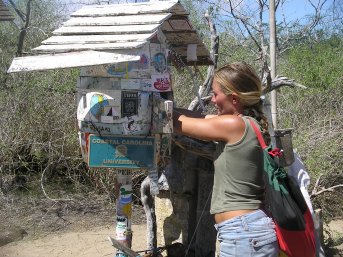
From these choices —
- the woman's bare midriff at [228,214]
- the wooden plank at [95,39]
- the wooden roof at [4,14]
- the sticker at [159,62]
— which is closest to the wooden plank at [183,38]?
the sticker at [159,62]

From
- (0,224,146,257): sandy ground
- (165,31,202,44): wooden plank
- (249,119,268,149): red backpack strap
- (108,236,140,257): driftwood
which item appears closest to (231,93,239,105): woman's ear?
(249,119,268,149): red backpack strap

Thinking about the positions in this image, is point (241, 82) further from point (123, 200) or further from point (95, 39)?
point (123, 200)

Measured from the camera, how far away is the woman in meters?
2.19

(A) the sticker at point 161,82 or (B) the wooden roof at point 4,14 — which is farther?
(B) the wooden roof at point 4,14

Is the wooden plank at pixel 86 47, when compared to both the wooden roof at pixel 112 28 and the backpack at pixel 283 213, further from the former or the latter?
the backpack at pixel 283 213

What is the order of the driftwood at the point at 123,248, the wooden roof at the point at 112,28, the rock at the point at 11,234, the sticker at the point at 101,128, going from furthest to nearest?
the rock at the point at 11,234, the driftwood at the point at 123,248, the sticker at the point at 101,128, the wooden roof at the point at 112,28

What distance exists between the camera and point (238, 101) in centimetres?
229

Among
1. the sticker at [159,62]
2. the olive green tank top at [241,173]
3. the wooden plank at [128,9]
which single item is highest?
the wooden plank at [128,9]

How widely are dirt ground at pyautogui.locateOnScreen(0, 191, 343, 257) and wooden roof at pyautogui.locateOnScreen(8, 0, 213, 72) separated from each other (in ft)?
8.88

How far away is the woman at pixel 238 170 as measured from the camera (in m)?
2.19

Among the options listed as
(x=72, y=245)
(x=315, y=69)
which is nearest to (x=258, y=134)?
(x=72, y=245)

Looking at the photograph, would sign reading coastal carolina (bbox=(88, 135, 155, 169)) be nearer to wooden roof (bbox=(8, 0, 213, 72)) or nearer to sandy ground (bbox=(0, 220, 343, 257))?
wooden roof (bbox=(8, 0, 213, 72))

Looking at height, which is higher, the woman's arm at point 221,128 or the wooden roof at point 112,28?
the wooden roof at point 112,28

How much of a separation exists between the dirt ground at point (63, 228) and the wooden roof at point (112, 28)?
2.71 meters
